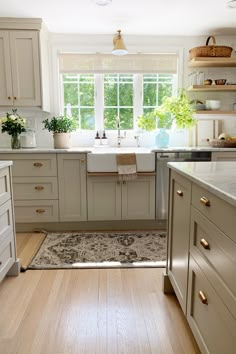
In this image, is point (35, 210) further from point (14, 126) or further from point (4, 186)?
point (4, 186)

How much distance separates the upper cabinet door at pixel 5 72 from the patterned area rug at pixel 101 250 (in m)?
1.61

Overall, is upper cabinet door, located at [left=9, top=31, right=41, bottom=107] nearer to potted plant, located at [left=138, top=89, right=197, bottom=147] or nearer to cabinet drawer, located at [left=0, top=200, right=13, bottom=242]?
potted plant, located at [left=138, top=89, right=197, bottom=147]

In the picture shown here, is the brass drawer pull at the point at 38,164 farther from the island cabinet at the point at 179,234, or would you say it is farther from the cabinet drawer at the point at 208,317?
the cabinet drawer at the point at 208,317

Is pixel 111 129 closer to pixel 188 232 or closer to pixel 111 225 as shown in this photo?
pixel 111 225

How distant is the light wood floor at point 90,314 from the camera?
1.42m

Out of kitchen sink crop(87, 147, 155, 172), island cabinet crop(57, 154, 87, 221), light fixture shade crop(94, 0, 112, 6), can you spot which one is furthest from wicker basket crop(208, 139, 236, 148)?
light fixture shade crop(94, 0, 112, 6)

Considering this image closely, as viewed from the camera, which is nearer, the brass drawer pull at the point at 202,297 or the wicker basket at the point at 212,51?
the brass drawer pull at the point at 202,297

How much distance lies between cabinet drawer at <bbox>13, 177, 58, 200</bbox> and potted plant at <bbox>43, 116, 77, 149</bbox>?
1.55 feet

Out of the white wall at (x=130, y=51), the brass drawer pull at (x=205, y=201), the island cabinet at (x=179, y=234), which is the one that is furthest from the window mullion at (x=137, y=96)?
the brass drawer pull at (x=205, y=201)

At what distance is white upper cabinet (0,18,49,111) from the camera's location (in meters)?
2.91

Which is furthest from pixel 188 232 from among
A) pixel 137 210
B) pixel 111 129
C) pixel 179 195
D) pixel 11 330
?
pixel 111 129

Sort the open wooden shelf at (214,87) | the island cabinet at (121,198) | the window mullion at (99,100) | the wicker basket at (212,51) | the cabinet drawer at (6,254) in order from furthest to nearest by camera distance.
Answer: the window mullion at (99,100)
the open wooden shelf at (214,87)
the wicker basket at (212,51)
the island cabinet at (121,198)
the cabinet drawer at (6,254)

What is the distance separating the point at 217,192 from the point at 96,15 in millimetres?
2561

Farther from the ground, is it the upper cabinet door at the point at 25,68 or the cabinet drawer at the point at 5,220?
the upper cabinet door at the point at 25,68
